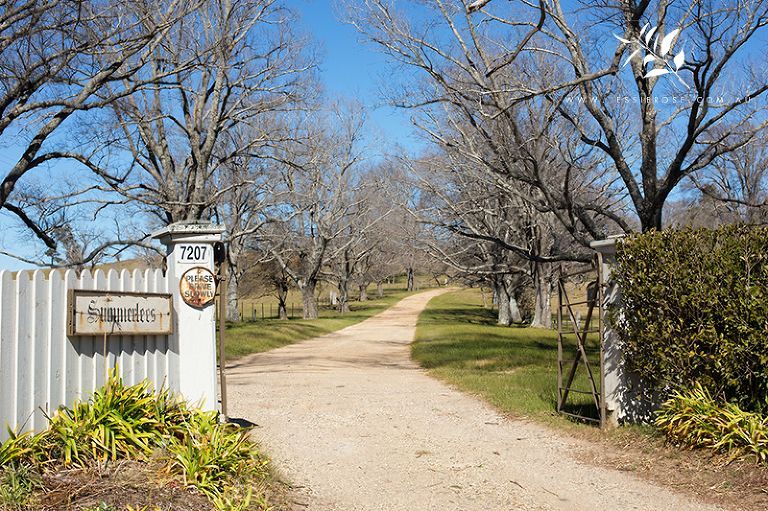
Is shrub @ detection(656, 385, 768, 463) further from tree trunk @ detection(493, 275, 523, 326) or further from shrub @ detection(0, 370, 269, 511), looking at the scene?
tree trunk @ detection(493, 275, 523, 326)

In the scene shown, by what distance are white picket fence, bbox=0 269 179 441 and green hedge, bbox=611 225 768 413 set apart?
5046 millimetres

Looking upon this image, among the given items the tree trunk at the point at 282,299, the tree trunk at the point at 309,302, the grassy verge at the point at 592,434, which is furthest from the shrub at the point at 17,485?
the tree trunk at the point at 282,299

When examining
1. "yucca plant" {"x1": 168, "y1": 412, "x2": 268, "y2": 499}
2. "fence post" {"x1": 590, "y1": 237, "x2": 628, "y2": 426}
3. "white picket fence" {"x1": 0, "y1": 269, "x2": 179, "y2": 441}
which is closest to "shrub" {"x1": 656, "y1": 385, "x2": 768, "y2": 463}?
"fence post" {"x1": 590, "y1": 237, "x2": 628, "y2": 426}

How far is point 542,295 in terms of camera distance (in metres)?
33.9

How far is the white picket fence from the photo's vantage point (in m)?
5.42

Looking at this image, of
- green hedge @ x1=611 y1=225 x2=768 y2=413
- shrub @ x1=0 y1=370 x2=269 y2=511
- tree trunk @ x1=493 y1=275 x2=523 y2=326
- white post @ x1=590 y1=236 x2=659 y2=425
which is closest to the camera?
shrub @ x1=0 y1=370 x2=269 y2=511

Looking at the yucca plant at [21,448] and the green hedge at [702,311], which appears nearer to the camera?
the yucca plant at [21,448]

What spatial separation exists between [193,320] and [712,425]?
505 cm

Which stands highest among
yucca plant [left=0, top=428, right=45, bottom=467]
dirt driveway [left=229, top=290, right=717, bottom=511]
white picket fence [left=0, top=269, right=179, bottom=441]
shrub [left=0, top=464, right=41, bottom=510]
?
→ white picket fence [left=0, top=269, right=179, bottom=441]

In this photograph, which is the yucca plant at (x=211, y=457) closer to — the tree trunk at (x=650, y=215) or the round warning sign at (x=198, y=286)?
the round warning sign at (x=198, y=286)

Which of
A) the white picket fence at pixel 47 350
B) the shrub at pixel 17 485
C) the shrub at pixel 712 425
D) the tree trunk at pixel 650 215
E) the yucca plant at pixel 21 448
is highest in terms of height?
the tree trunk at pixel 650 215

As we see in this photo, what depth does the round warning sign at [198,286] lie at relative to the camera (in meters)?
7.14

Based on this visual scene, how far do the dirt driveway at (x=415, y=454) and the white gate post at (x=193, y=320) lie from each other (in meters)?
1.11

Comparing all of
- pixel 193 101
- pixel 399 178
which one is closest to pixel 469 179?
pixel 399 178
